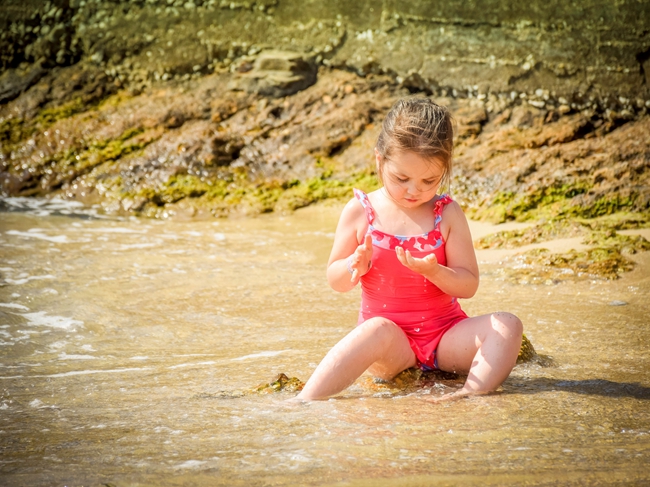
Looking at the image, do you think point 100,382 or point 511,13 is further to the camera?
point 511,13

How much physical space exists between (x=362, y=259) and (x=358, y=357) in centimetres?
34

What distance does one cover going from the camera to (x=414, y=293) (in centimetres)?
276

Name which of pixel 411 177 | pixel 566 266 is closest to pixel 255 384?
pixel 411 177

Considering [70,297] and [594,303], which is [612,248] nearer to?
[594,303]

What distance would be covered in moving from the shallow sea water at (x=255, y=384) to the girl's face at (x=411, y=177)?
693mm

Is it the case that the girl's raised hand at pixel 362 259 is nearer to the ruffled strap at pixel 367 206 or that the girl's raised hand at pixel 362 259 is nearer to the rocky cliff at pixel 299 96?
the ruffled strap at pixel 367 206

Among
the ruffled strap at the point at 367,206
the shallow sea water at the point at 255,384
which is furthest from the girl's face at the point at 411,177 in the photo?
the shallow sea water at the point at 255,384

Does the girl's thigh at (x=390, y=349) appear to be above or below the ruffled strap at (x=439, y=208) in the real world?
below

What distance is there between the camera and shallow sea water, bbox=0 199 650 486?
1.90 metres

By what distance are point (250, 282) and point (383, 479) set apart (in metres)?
2.54

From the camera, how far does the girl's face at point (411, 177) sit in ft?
8.62

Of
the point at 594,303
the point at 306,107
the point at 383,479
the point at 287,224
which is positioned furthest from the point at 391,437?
the point at 306,107

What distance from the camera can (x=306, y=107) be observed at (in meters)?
6.58

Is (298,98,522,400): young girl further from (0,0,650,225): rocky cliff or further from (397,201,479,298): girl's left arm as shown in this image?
(0,0,650,225): rocky cliff
